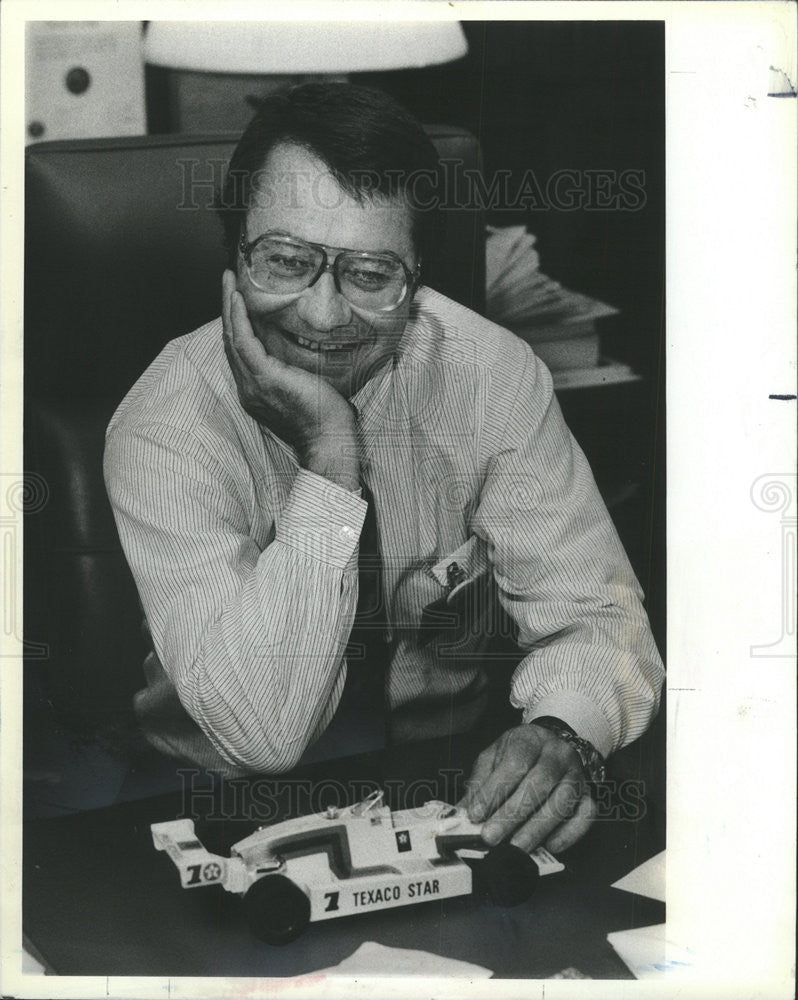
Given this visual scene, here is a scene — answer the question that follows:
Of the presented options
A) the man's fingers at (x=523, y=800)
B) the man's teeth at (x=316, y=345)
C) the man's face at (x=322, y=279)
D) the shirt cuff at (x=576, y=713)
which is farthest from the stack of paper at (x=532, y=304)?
the man's fingers at (x=523, y=800)

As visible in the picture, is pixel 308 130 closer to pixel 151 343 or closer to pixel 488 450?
pixel 151 343

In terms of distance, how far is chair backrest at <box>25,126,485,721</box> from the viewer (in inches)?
60.5

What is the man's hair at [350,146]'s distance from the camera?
4.95ft

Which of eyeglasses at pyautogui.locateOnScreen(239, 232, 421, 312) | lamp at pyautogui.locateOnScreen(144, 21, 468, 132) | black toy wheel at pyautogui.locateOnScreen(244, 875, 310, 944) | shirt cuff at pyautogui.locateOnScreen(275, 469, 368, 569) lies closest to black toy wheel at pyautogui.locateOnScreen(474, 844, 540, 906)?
black toy wheel at pyautogui.locateOnScreen(244, 875, 310, 944)

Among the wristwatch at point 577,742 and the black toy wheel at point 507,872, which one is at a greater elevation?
the wristwatch at point 577,742

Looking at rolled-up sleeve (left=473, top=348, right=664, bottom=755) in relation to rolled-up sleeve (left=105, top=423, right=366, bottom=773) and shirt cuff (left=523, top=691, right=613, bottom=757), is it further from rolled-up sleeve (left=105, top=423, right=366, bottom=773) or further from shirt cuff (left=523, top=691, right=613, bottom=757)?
rolled-up sleeve (left=105, top=423, right=366, bottom=773)

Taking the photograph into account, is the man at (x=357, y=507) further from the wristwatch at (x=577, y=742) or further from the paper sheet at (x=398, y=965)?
the paper sheet at (x=398, y=965)

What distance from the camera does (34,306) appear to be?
1.58 meters

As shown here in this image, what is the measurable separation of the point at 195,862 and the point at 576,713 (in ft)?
1.99

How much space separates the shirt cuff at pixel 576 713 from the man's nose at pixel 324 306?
0.64m

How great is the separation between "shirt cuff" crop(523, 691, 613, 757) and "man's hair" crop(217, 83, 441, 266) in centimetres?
69

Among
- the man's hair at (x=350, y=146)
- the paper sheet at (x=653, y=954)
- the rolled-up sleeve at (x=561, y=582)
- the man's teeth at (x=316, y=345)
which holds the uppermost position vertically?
the man's hair at (x=350, y=146)

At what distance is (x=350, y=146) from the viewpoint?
1.51 metres

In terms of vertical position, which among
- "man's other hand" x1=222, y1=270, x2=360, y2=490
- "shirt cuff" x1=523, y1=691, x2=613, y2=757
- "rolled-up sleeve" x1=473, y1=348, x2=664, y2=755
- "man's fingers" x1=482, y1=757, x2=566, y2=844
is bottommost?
"man's fingers" x1=482, y1=757, x2=566, y2=844
